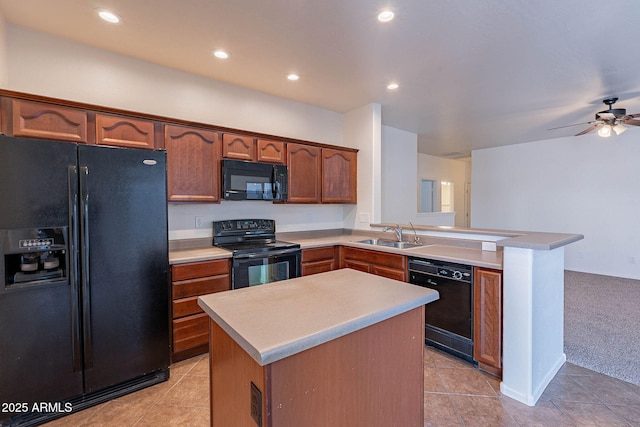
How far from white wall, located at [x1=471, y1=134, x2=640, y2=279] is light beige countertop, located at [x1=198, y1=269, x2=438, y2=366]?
606 cm

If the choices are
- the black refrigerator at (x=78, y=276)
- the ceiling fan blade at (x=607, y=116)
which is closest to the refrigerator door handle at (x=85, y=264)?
the black refrigerator at (x=78, y=276)

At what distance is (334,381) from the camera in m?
1.00

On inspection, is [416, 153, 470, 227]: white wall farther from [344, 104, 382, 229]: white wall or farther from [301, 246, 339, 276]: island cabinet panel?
[301, 246, 339, 276]: island cabinet panel

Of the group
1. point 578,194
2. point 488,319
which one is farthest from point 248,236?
point 578,194

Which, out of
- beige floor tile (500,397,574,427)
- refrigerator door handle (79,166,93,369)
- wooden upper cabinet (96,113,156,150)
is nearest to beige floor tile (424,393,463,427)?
beige floor tile (500,397,574,427)

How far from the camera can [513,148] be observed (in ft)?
21.0

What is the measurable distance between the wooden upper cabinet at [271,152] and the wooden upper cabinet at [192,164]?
47 centimetres

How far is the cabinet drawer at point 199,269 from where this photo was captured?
7.89 feet

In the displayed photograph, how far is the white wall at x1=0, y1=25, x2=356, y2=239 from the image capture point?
7.63 feet

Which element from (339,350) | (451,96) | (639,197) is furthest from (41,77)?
(639,197)

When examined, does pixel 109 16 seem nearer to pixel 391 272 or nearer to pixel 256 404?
pixel 256 404

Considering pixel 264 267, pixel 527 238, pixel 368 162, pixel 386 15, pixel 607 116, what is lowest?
pixel 264 267

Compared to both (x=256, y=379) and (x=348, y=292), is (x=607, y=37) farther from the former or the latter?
(x=256, y=379)

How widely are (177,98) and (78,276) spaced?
77.1 inches
